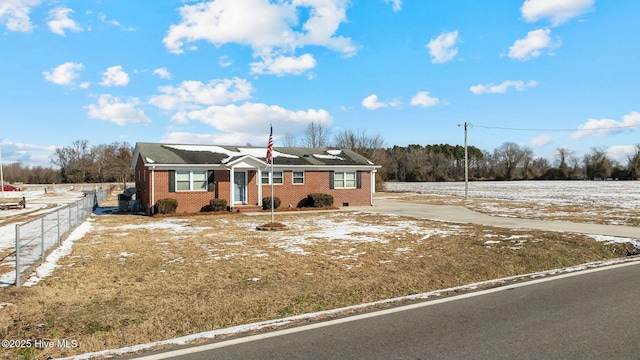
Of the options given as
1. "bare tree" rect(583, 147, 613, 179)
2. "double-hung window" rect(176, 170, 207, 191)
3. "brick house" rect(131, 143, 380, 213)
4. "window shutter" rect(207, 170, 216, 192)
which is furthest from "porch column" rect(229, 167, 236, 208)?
"bare tree" rect(583, 147, 613, 179)

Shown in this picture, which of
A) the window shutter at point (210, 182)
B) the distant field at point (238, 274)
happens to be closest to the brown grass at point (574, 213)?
the distant field at point (238, 274)

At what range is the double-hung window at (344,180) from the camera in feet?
89.5

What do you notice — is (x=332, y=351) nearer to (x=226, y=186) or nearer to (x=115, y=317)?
(x=115, y=317)

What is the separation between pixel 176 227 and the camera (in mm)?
16062

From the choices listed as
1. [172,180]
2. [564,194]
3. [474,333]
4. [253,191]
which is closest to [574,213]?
[253,191]

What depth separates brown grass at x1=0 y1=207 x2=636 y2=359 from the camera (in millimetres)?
5270

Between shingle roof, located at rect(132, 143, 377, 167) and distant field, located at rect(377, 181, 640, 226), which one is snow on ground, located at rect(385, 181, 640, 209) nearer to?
distant field, located at rect(377, 181, 640, 226)

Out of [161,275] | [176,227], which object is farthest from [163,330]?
[176,227]

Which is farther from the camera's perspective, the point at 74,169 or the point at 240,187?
the point at 74,169

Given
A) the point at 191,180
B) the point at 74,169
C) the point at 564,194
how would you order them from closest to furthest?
the point at 191,180
the point at 564,194
the point at 74,169

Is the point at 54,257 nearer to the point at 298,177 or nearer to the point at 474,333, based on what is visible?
the point at 474,333

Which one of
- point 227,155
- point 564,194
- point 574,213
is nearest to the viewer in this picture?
point 574,213

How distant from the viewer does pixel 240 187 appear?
2420cm

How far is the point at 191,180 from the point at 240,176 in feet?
9.51
